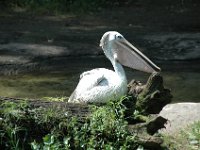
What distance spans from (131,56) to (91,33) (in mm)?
5358

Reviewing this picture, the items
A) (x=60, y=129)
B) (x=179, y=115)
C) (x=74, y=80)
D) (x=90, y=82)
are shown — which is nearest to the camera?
(x=60, y=129)

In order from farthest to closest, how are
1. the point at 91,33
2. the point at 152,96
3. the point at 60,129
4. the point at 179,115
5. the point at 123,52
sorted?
1. the point at 91,33
2. the point at 179,115
3. the point at 123,52
4. the point at 152,96
5. the point at 60,129

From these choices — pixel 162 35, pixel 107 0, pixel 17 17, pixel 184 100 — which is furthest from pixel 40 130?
pixel 107 0

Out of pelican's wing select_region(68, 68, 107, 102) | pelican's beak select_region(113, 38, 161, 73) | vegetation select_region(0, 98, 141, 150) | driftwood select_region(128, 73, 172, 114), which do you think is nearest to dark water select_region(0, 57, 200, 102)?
pelican's beak select_region(113, 38, 161, 73)

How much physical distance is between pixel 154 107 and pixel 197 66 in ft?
13.9

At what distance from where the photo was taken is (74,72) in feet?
30.0

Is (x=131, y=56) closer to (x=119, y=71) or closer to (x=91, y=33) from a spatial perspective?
(x=119, y=71)

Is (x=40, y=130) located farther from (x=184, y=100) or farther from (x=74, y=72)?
(x=74, y=72)

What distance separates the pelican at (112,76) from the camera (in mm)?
5598

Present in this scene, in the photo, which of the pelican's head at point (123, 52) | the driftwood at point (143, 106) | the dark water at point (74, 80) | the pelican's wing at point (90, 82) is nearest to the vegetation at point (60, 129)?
the driftwood at point (143, 106)

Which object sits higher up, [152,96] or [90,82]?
[152,96]

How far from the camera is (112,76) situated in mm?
5797

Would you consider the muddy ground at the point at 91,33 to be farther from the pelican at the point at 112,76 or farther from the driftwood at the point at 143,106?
the driftwood at the point at 143,106

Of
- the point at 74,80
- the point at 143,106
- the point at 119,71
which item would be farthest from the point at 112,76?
the point at 74,80
